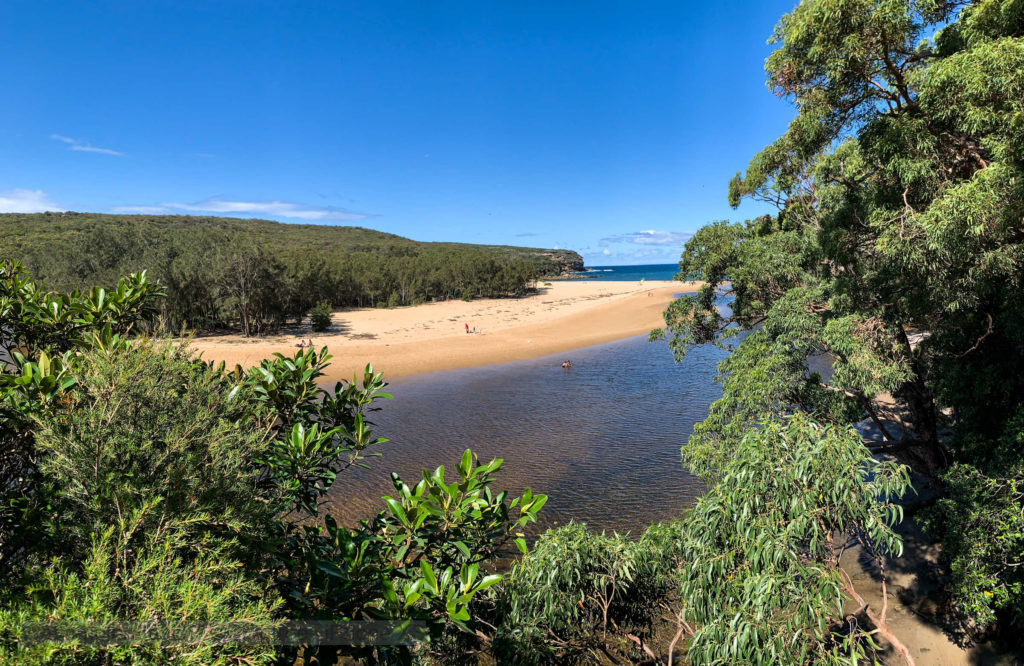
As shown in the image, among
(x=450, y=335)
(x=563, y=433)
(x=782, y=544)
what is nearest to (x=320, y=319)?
(x=450, y=335)

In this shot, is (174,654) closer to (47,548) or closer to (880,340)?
(47,548)

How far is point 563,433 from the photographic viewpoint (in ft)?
61.1

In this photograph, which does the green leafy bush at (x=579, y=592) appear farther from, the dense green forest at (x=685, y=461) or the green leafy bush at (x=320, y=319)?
the green leafy bush at (x=320, y=319)

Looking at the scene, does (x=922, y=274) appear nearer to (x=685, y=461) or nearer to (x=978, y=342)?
(x=978, y=342)

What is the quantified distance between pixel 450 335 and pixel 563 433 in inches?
900

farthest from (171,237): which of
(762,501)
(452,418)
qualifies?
(762,501)

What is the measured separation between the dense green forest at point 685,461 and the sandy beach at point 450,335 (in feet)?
63.1

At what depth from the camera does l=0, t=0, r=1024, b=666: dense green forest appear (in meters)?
2.46

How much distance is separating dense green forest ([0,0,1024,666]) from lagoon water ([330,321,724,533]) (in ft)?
14.0

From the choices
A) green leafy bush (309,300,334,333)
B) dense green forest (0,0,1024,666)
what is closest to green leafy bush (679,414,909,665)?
dense green forest (0,0,1024,666)

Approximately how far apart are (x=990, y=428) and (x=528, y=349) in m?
29.4

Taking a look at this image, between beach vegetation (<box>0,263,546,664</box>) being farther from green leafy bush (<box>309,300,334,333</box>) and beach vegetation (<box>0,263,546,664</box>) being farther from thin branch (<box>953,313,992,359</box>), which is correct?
green leafy bush (<box>309,300,334,333</box>)

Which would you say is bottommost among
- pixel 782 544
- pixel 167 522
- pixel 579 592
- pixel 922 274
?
pixel 579 592

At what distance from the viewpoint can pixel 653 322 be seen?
160 ft
